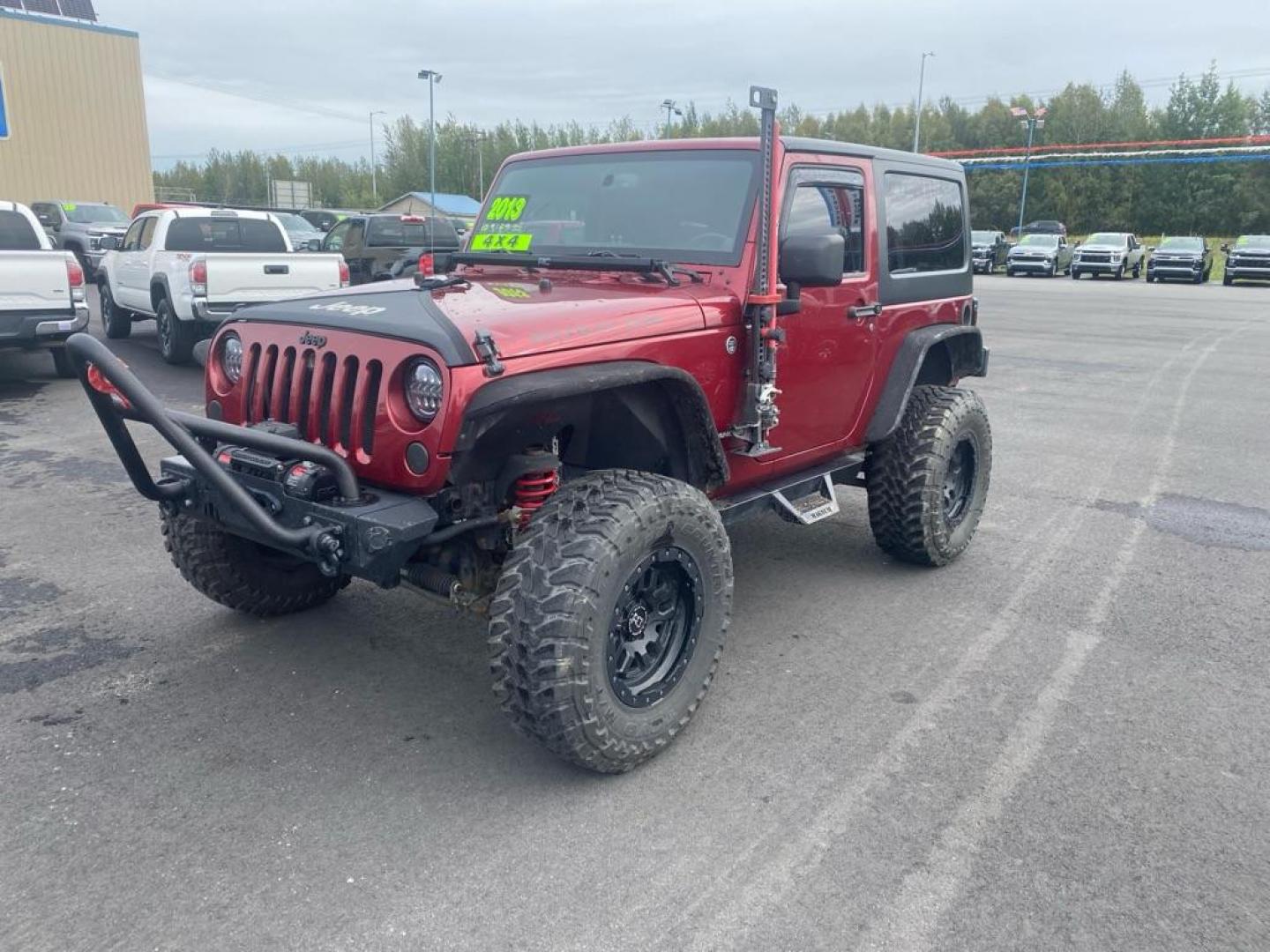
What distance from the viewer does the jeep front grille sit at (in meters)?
3.22

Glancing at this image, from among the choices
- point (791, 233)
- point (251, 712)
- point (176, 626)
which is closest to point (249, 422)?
point (251, 712)

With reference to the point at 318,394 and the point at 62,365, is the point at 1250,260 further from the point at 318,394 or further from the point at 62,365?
the point at 318,394

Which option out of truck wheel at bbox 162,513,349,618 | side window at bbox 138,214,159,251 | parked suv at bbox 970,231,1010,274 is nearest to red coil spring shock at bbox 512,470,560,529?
truck wheel at bbox 162,513,349,618

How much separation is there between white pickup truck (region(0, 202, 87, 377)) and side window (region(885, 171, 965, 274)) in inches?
317

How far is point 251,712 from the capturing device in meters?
3.75

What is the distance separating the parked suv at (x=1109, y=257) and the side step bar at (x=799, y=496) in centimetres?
3293

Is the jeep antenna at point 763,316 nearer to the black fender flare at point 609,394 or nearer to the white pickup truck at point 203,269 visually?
the black fender flare at point 609,394

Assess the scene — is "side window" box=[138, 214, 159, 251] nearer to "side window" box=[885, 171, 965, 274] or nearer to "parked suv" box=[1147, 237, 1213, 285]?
"side window" box=[885, 171, 965, 274]

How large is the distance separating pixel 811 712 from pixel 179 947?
2224mm

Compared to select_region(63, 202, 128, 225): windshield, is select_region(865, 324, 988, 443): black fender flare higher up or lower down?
lower down

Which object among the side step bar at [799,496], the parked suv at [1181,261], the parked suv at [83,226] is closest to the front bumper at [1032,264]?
the parked suv at [1181,261]

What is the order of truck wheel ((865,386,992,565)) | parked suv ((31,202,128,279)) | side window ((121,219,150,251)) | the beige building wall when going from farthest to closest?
the beige building wall → parked suv ((31,202,128,279)) → side window ((121,219,150,251)) → truck wheel ((865,386,992,565))

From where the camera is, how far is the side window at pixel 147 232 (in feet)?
40.2

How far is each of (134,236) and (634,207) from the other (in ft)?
34.5
